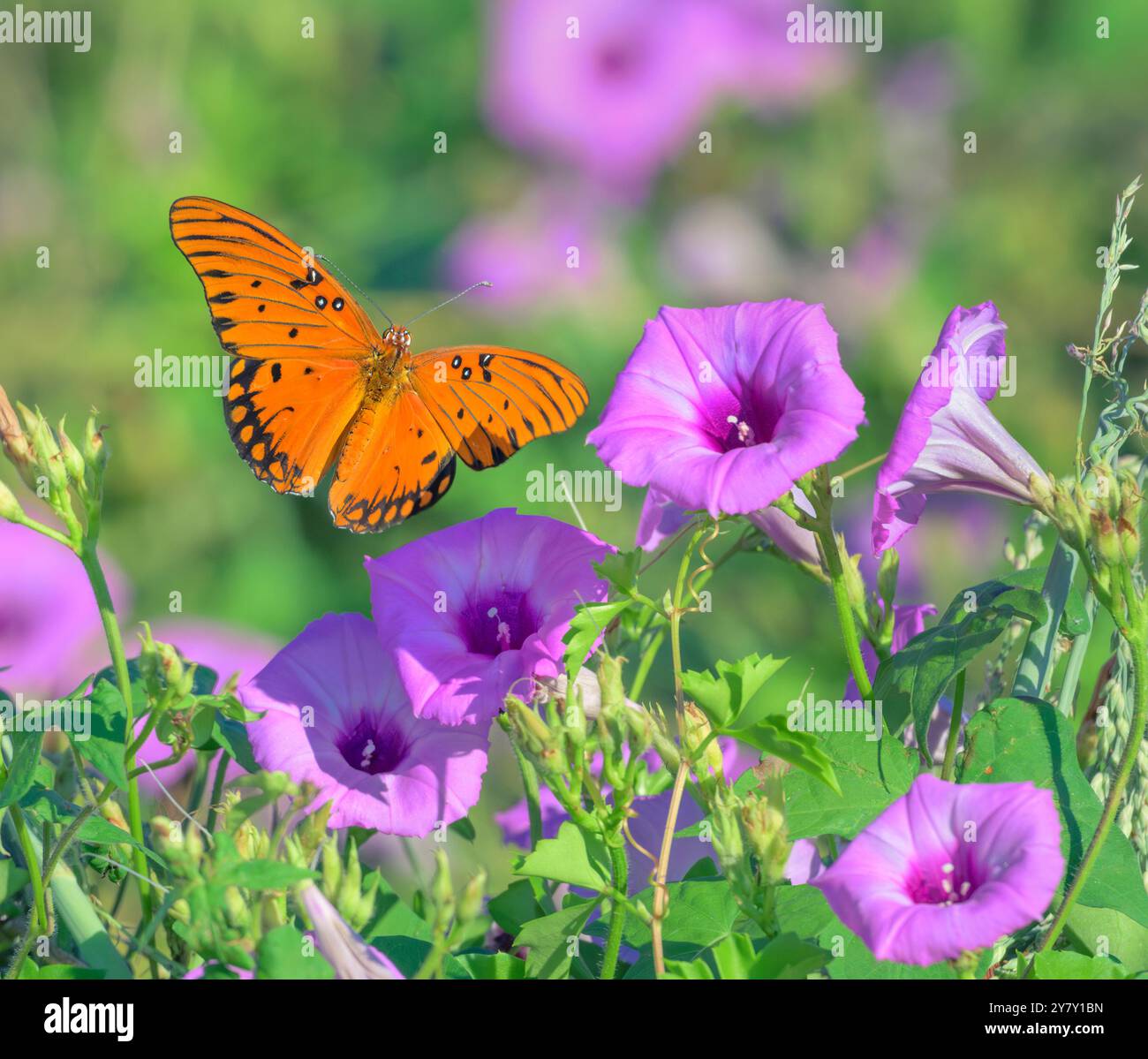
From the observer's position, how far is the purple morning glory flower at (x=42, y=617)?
47.5 inches

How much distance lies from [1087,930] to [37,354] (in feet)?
6.76

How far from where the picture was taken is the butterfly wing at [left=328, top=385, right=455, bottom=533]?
1.10 metres

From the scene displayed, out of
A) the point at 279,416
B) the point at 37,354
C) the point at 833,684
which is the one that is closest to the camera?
the point at 279,416

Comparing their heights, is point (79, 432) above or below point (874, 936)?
above

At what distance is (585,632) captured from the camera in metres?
0.65

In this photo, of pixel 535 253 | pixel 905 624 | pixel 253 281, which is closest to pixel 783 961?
pixel 905 624

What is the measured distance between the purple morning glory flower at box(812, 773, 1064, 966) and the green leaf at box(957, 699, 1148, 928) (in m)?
0.09

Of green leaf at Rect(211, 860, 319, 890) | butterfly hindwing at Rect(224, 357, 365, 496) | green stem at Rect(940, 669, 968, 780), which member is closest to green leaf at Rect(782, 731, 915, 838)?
green stem at Rect(940, 669, 968, 780)

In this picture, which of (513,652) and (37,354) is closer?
(513,652)

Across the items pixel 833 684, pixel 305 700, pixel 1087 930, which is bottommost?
pixel 833 684

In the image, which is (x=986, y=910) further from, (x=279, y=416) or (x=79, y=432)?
(x=79, y=432)
